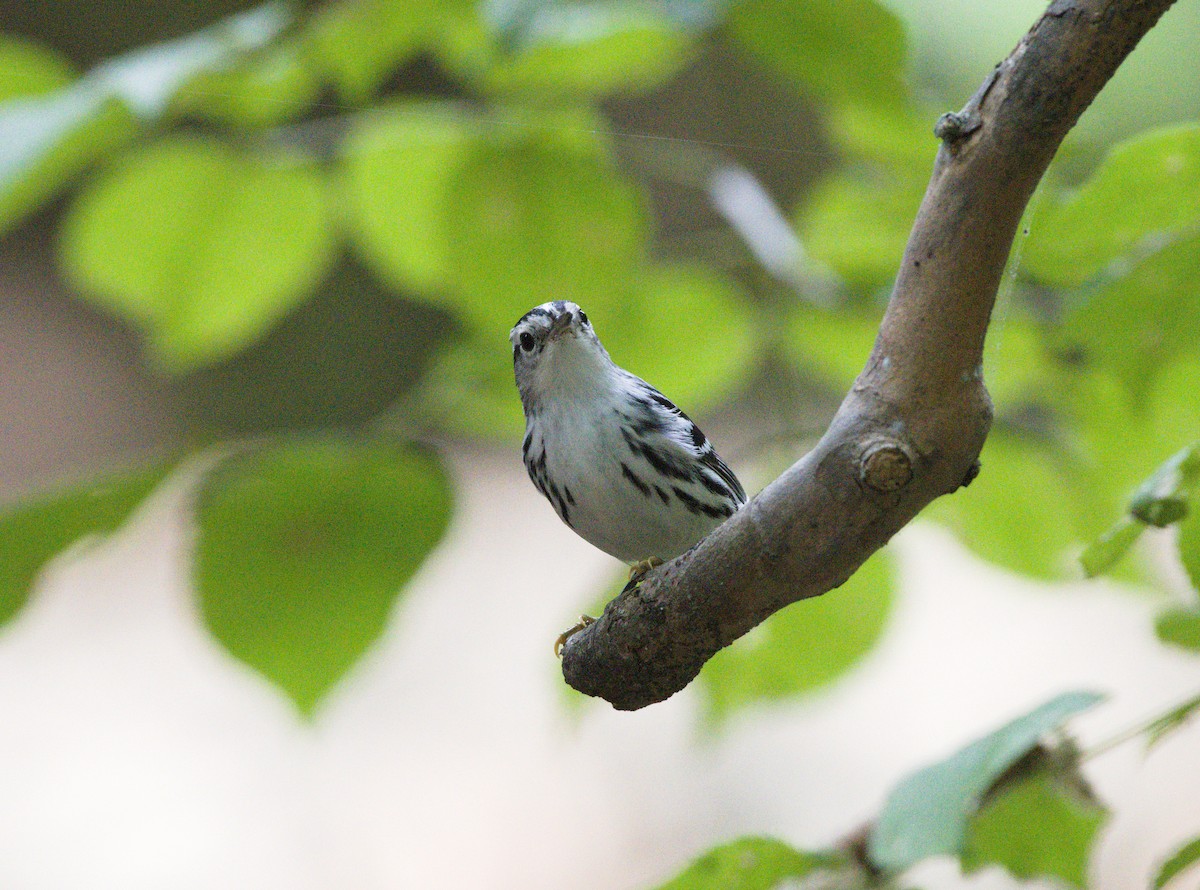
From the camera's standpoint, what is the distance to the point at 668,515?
970 mm

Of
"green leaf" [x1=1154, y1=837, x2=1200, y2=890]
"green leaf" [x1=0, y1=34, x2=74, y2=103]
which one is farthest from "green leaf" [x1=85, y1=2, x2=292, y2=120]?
"green leaf" [x1=1154, y1=837, x2=1200, y2=890]

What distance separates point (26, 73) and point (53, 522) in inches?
22.0

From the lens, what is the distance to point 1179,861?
0.71m

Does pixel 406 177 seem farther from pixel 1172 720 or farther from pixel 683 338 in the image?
pixel 1172 720

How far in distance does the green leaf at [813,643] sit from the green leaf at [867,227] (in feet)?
1.20

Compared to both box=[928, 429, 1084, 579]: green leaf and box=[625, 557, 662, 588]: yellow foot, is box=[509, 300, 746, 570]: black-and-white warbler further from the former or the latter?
box=[928, 429, 1084, 579]: green leaf

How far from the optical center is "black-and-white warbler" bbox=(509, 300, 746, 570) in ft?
3.10

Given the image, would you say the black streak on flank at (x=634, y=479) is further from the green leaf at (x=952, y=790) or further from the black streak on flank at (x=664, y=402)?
the green leaf at (x=952, y=790)

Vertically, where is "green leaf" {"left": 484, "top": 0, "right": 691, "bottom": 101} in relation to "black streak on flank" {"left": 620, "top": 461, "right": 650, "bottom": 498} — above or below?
above

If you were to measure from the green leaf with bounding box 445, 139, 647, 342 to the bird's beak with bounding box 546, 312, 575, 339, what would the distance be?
0.33 metres

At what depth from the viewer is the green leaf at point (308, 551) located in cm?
114

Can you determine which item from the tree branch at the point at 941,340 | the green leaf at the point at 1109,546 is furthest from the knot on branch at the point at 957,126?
the green leaf at the point at 1109,546

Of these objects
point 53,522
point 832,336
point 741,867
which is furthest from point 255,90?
point 741,867

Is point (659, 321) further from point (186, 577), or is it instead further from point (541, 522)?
point (541, 522)
